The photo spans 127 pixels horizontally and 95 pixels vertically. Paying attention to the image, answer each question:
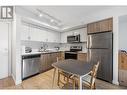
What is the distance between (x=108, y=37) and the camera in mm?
2549

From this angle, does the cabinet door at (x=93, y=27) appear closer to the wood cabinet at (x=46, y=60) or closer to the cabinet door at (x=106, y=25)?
the cabinet door at (x=106, y=25)

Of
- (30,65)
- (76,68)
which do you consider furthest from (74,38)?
(76,68)

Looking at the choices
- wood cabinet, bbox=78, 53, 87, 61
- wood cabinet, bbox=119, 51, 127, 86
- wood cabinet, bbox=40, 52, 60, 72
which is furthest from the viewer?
wood cabinet, bbox=40, 52, 60, 72

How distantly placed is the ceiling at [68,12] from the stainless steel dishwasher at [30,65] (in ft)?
4.53

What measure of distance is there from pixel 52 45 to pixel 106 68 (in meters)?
2.86

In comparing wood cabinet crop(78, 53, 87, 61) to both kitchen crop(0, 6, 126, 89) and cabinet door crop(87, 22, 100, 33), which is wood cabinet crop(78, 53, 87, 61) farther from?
cabinet door crop(87, 22, 100, 33)

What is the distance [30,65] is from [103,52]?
2.16 meters

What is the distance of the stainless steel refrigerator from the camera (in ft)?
8.21

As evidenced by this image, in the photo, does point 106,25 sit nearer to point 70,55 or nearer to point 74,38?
point 74,38

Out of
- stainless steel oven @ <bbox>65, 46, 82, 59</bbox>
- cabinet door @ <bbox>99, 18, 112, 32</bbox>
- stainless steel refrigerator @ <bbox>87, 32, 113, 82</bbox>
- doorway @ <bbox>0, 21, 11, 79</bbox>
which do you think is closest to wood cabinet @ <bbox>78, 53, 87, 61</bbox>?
stainless steel oven @ <bbox>65, 46, 82, 59</bbox>

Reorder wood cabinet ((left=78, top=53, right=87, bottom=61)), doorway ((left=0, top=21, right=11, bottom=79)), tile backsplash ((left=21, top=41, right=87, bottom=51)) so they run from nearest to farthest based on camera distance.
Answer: doorway ((left=0, top=21, right=11, bottom=79)) < wood cabinet ((left=78, top=53, right=87, bottom=61)) < tile backsplash ((left=21, top=41, right=87, bottom=51))

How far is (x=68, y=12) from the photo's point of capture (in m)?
2.99

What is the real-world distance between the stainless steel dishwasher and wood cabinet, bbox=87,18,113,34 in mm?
1955
